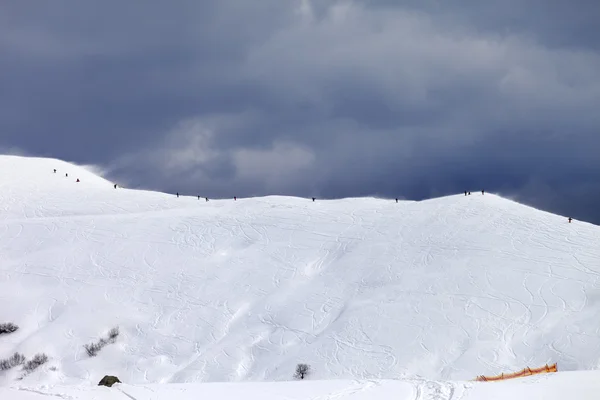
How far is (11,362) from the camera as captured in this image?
43188mm

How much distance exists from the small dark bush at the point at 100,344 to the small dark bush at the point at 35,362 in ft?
9.52

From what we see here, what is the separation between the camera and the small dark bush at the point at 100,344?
44250mm

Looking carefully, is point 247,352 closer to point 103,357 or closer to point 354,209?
point 103,357

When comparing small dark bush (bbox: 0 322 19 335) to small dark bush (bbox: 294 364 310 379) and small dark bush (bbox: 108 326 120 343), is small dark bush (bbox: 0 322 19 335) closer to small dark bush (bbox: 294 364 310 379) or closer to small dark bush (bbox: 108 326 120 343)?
small dark bush (bbox: 108 326 120 343)

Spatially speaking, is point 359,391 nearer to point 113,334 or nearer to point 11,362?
point 113,334

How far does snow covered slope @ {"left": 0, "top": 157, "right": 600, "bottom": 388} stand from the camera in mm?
40178

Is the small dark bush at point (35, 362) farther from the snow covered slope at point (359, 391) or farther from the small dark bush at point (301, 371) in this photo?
the snow covered slope at point (359, 391)

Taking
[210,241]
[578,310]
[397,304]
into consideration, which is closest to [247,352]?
[397,304]

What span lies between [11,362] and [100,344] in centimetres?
616

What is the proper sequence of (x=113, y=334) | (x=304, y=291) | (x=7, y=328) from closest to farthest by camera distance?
(x=113, y=334)
(x=7, y=328)
(x=304, y=291)

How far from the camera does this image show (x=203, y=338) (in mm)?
45312

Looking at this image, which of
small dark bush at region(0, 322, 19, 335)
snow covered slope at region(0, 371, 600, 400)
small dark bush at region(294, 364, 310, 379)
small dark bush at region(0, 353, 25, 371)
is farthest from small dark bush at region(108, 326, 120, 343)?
snow covered slope at region(0, 371, 600, 400)

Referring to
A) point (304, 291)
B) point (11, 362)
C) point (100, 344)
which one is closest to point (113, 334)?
point (100, 344)

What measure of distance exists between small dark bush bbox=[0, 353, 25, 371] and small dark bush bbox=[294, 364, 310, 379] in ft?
66.4
